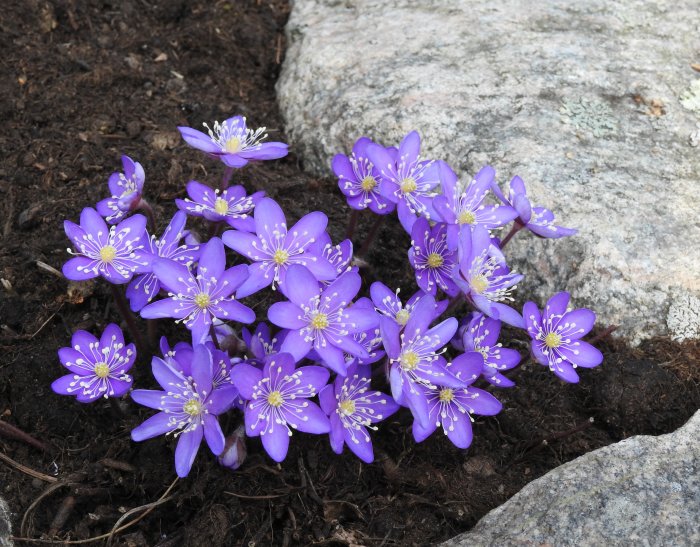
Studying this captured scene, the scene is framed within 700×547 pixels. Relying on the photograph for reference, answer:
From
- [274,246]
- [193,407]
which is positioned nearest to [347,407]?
[193,407]

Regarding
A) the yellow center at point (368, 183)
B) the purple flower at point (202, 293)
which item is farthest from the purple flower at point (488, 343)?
the purple flower at point (202, 293)

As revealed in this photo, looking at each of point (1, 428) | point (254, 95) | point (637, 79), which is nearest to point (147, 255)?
point (1, 428)

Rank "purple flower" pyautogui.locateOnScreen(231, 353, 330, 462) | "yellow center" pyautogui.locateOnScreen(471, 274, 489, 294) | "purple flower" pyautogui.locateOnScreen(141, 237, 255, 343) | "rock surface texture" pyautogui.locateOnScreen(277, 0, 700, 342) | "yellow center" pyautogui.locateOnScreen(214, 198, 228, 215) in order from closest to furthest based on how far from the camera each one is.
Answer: "purple flower" pyautogui.locateOnScreen(231, 353, 330, 462), "purple flower" pyautogui.locateOnScreen(141, 237, 255, 343), "yellow center" pyautogui.locateOnScreen(471, 274, 489, 294), "yellow center" pyautogui.locateOnScreen(214, 198, 228, 215), "rock surface texture" pyautogui.locateOnScreen(277, 0, 700, 342)

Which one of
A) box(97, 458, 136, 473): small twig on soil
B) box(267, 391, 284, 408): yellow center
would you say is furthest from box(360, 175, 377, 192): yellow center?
box(97, 458, 136, 473): small twig on soil

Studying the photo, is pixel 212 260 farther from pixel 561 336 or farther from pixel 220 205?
pixel 561 336

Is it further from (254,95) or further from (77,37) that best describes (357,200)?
(77,37)

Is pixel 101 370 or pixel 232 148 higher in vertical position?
pixel 232 148

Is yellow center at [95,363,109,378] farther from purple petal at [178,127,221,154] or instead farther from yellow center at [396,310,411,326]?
yellow center at [396,310,411,326]
